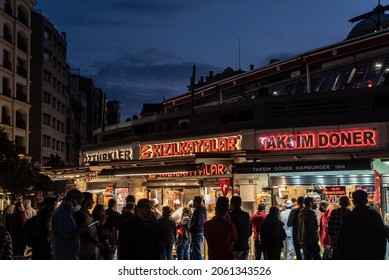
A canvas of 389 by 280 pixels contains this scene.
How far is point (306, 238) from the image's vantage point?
424 inches

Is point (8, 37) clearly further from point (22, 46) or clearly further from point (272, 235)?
point (272, 235)

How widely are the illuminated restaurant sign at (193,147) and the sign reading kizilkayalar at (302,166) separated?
13.1 feet

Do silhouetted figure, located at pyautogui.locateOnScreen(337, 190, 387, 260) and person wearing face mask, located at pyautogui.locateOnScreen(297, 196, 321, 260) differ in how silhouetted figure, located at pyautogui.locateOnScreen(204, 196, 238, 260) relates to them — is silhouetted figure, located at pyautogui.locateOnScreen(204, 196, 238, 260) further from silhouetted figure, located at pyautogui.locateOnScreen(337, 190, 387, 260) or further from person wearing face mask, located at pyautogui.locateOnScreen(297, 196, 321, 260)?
person wearing face mask, located at pyautogui.locateOnScreen(297, 196, 321, 260)

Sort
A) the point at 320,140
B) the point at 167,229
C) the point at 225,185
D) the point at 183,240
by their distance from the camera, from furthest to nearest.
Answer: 1. the point at 320,140
2. the point at 225,185
3. the point at 183,240
4. the point at 167,229

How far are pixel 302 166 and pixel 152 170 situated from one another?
5553mm

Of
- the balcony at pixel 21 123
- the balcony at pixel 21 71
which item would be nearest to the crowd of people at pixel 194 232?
the balcony at pixel 21 123

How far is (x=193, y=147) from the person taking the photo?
20.4 metres

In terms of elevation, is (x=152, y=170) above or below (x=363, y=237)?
above

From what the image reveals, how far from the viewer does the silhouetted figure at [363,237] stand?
21.3 feet

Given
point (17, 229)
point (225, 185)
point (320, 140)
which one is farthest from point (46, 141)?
point (17, 229)

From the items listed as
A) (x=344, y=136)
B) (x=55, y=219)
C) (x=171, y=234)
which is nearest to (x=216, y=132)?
(x=344, y=136)

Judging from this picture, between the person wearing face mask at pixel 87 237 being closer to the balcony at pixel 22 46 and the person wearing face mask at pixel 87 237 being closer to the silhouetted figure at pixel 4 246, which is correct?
the silhouetted figure at pixel 4 246

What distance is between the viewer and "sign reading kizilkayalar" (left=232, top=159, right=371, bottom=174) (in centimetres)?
1323
